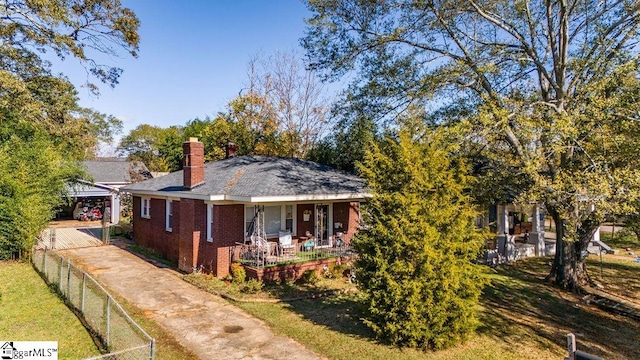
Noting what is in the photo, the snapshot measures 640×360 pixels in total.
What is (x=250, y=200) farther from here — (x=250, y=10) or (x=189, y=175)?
(x=250, y=10)

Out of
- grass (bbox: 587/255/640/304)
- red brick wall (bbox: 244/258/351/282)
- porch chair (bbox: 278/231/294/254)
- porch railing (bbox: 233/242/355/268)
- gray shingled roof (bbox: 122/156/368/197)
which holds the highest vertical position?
gray shingled roof (bbox: 122/156/368/197)

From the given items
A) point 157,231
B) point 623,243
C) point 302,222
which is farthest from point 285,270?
point 623,243

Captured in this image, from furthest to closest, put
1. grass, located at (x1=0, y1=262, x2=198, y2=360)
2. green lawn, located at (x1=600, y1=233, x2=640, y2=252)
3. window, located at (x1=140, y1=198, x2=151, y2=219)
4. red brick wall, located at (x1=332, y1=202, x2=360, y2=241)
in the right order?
1. green lawn, located at (x1=600, y1=233, x2=640, y2=252)
2. window, located at (x1=140, y1=198, x2=151, y2=219)
3. red brick wall, located at (x1=332, y1=202, x2=360, y2=241)
4. grass, located at (x1=0, y1=262, x2=198, y2=360)

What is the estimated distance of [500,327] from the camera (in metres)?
10.5

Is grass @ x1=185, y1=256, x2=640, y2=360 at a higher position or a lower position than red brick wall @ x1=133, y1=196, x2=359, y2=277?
lower

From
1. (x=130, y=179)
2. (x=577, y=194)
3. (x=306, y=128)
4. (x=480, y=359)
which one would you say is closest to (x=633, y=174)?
(x=577, y=194)

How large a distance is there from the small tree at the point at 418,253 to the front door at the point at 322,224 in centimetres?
783

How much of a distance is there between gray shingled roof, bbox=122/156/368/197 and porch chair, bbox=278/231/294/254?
2200 millimetres

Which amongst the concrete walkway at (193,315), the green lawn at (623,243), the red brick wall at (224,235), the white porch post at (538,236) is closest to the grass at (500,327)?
the concrete walkway at (193,315)

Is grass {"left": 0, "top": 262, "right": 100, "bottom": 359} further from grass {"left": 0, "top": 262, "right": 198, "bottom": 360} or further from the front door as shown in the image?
the front door

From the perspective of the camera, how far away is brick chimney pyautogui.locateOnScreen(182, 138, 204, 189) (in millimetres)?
15891

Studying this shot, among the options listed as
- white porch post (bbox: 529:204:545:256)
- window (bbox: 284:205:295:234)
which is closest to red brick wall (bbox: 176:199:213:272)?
window (bbox: 284:205:295:234)

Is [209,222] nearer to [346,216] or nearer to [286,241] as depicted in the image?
[286,241]

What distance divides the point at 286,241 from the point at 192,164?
16.8 feet
